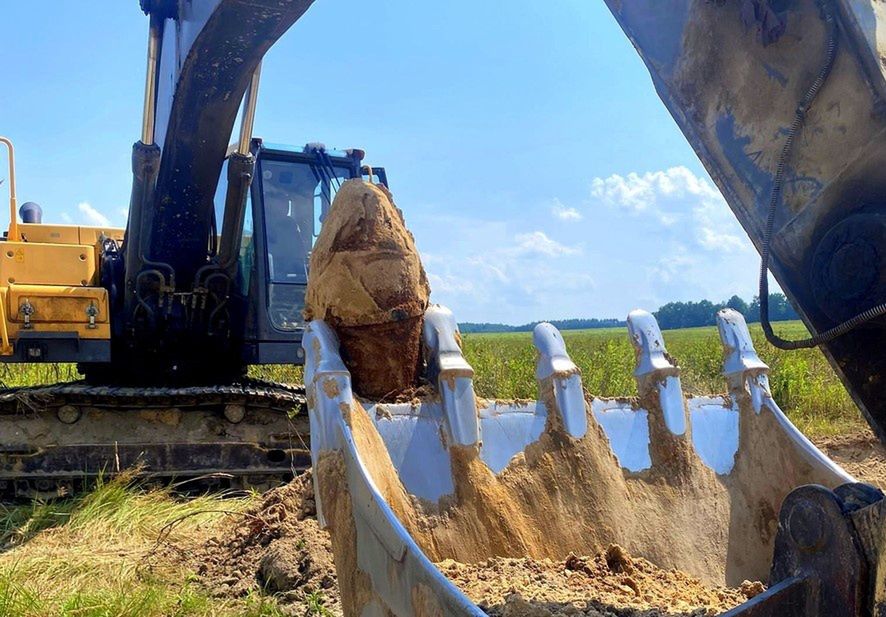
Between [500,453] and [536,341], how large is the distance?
480 millimetres

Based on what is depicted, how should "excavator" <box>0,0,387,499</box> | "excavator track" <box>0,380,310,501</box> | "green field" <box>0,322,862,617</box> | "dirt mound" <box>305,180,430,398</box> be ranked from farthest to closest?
"excavator track" <box>0,380,310,501</box>, "excavator" <box>0,0,387,499</box>, "green field" <box>0,322,862,617</box>, "dirt mound" <box>305,180,430,398</box>

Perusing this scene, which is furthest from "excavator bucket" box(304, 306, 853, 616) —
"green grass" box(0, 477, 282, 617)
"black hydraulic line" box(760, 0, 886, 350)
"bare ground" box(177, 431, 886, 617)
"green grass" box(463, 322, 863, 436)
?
"green grass" box(463, 322, 863, 436)

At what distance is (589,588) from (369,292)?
1.18 m

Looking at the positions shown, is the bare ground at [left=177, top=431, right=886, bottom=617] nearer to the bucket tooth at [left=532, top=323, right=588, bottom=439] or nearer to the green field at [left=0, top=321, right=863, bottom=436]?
the bucket tooth at [left=532, top=323, right=588, bottom=439]

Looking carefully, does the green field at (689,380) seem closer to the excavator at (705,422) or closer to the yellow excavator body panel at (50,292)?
the yellow excavator body panel at (50,292)

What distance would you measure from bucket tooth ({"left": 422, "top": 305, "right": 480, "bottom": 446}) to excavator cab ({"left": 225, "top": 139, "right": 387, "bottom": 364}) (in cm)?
258

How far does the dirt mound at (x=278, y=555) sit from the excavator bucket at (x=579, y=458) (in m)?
0.84

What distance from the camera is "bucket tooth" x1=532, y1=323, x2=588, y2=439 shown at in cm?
295

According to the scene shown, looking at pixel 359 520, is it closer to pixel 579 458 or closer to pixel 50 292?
pixel 579 458

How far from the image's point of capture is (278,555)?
3.55 meters

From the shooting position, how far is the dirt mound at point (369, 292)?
2.85m

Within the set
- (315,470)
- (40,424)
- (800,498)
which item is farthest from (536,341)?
(40,424)

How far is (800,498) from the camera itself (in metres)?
1.56

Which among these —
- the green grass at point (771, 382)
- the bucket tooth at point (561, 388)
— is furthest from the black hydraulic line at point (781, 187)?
the green grass at point (771, 382)
